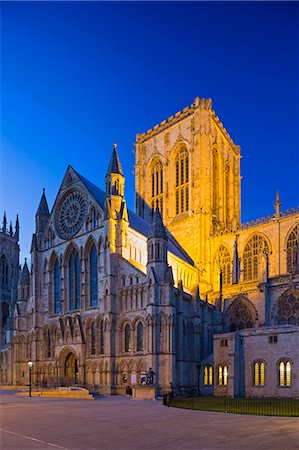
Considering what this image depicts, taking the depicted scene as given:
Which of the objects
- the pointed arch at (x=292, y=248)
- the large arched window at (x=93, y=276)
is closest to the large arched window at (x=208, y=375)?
the large arched window at (x=93, y=276)

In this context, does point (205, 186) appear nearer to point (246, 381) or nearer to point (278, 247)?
point (278, 247)

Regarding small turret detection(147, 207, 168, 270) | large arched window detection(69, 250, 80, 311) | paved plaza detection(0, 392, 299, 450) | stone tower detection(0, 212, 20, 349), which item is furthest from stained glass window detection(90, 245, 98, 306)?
stone tower detection(0, 212, 20, 349)

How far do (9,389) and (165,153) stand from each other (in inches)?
1624

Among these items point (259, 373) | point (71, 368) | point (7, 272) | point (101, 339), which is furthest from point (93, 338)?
point (7, 272)

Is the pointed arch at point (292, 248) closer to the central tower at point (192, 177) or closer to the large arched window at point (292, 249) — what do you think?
the large arched window at point (292, 249)

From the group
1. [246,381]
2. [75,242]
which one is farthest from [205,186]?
[246,381]

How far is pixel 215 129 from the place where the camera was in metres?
76.6

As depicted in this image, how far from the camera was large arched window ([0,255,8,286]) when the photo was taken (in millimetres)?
91594

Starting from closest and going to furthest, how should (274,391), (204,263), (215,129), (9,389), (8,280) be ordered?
(274,391) → (9,389) → (204,263) → (215,129) → (8,280)

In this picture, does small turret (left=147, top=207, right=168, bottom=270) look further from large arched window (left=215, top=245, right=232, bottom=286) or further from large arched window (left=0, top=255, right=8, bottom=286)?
large arched window (left=0, top=255, right=8, bottom=286)

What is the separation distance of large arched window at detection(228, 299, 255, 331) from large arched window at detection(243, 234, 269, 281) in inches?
180

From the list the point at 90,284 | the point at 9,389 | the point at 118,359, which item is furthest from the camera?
the point at 9,389

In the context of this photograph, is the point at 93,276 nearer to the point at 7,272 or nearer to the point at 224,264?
the point at 224,264

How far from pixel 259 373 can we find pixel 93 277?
2104 centimetres
